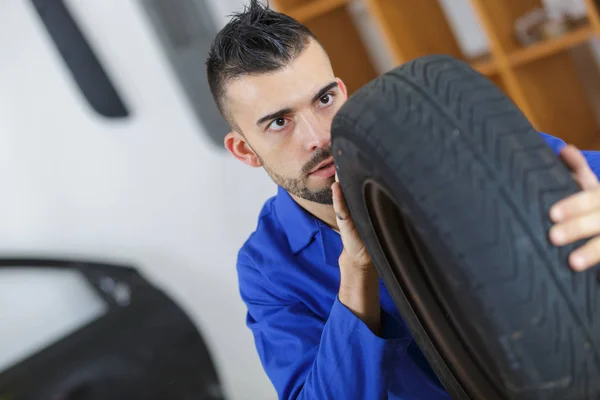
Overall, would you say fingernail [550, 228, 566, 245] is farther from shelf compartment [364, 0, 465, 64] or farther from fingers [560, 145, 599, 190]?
shelf compartment [364, 0, 465, 64]

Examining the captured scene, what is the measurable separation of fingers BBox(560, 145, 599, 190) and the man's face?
459mm

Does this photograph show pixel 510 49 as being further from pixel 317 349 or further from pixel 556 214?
pixel 556 214

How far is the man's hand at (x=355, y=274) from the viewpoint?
3.20ft

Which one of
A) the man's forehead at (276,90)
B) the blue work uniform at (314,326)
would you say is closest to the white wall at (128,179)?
the blue work uniform at (314,326)

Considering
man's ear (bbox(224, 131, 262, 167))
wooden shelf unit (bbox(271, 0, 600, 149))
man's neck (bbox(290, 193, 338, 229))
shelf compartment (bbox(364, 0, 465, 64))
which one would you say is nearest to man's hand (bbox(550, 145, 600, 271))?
man's neck (bbox(290, 193, 338, 229))

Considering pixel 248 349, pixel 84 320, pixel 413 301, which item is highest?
pixel 413 301

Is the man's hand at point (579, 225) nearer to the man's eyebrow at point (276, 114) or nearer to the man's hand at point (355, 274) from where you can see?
the man's hand at point (355, 274)

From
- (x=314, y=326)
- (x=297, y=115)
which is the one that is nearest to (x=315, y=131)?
(x=297, y=115)

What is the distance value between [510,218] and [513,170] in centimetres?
5

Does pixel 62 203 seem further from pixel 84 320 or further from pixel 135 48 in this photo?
pixel 135 48

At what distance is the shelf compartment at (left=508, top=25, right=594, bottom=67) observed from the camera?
6.17 feet

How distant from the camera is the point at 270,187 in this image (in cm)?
301

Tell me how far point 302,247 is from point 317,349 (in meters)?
0.20

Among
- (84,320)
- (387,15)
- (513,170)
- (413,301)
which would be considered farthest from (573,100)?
(84,320)
